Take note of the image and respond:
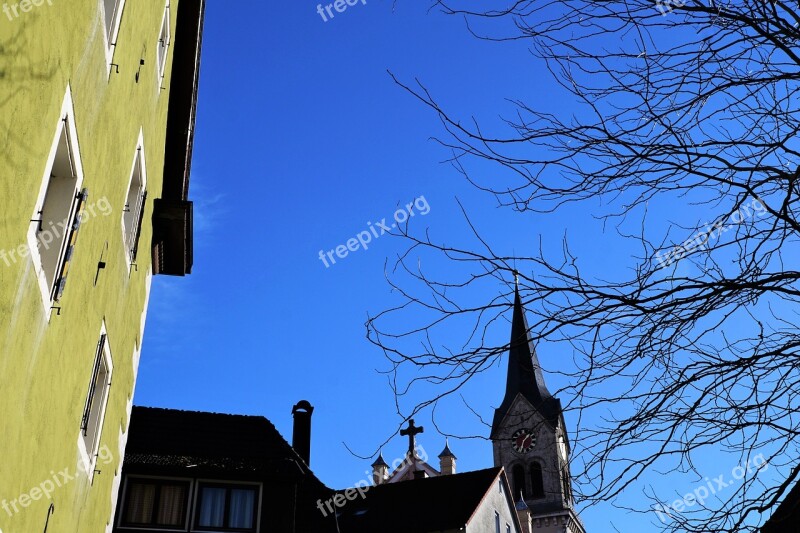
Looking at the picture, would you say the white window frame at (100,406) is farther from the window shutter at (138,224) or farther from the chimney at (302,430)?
the chimney at (302,430)

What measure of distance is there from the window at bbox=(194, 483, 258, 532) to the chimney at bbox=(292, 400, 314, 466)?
606 centimetres

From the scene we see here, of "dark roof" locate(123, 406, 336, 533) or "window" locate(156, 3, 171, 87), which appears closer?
"window" locate(156, 3, 171, 87)

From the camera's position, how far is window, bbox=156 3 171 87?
11642 mm

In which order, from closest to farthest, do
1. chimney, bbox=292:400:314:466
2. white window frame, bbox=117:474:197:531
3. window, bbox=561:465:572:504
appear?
1. window, bbox=561:465:572:504
2. white window frame, bbox=117:474:197:531
3. chimney, bbox=292:400:314:466

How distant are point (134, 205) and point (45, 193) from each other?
4.97m

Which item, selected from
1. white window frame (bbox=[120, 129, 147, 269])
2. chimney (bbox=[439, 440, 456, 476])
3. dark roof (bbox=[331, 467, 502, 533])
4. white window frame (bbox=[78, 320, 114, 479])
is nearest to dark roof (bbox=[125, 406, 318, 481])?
dark roof (bbox=[331, 467, 502, 533])

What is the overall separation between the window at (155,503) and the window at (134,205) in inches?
437

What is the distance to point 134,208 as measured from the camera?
1123 centimetres

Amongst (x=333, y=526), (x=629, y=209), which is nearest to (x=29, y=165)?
(x=629, y=209)

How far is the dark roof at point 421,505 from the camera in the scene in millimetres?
30891

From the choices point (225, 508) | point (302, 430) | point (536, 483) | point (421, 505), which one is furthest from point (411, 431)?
point (536, 483)

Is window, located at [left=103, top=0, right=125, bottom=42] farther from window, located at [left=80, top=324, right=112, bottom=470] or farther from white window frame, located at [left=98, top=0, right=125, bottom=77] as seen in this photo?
window, located at [left=80, top=324, right=112, bottom=470]

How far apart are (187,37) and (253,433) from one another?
1327cm

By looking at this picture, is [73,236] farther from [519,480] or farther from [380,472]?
[519,480]
